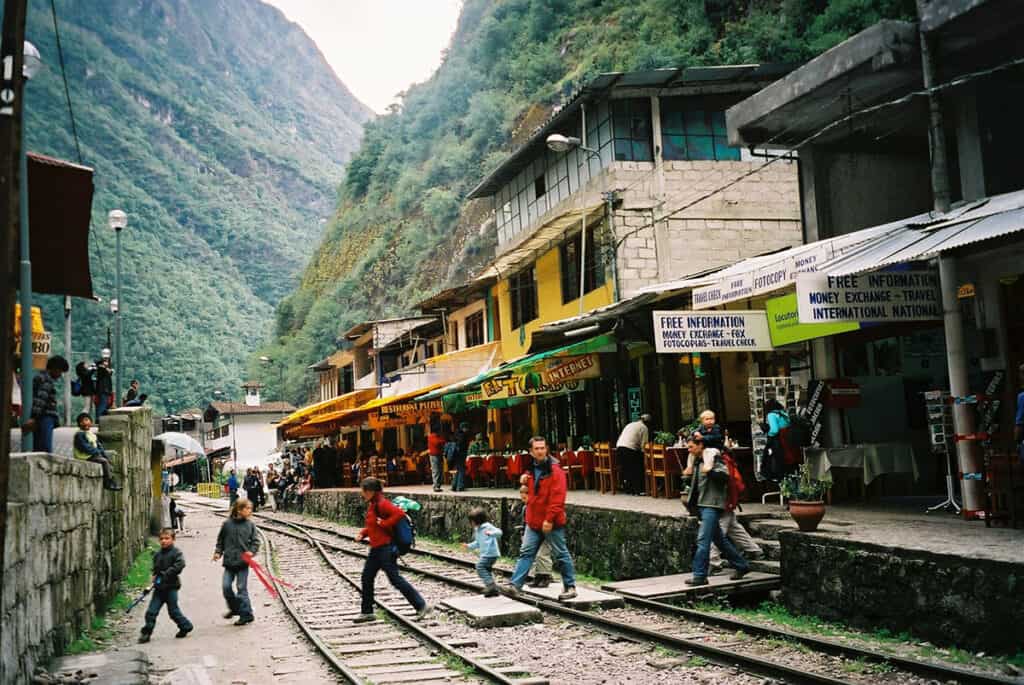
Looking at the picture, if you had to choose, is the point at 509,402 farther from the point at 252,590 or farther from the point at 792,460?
the point at 792,460

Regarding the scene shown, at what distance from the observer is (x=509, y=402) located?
26.0 metres

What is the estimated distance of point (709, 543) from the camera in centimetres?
1073

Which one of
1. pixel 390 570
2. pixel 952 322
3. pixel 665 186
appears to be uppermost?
pixel 665 186

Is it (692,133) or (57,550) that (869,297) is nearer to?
(57,550)

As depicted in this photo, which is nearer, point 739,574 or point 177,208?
point 739,574

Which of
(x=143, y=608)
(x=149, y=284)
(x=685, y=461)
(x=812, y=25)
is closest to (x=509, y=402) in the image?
(x=685, y=461)

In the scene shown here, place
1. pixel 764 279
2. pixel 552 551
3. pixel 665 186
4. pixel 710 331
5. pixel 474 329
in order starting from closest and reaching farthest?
pixel 552 551 < pixel 764 279 < pixel 710 331 < pixel 665 186 < pixel 474 329

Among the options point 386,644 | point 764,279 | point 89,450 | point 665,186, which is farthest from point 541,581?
point 665,186

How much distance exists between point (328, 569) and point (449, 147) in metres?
50.9

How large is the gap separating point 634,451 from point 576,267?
9.05m

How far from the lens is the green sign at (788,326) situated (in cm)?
1212

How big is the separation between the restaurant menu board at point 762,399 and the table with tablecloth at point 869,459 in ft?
2.41

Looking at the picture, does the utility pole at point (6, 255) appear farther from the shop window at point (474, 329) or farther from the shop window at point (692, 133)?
the shop window at point (474, 329)

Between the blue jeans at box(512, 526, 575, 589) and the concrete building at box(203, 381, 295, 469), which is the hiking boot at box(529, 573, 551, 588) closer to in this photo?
the blue jeans at box(512, 526, 575, 589)
